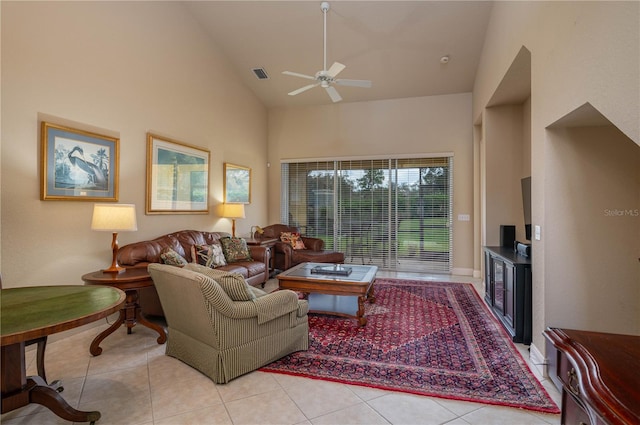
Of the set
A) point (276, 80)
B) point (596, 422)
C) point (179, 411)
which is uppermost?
point (276, 80)

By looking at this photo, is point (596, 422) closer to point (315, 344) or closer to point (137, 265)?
point (315, 344)

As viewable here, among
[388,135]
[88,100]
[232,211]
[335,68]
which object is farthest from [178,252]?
[388,135]

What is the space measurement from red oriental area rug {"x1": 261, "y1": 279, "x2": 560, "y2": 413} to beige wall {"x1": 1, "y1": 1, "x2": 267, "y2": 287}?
96.2 inches

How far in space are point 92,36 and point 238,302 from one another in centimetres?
334

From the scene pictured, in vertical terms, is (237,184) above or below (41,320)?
above

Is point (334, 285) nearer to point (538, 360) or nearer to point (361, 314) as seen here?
point (361, 314)

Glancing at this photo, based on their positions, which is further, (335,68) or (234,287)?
(335,68)

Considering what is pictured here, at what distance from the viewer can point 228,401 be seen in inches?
82.1

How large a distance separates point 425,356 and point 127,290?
9.26ft

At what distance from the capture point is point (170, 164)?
4.46 m

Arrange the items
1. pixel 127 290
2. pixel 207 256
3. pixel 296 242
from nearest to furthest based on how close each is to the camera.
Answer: pixel 127 290
pixel 207 256
pixel 296 242

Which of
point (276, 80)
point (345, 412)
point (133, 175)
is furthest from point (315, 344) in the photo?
point (276, 80)

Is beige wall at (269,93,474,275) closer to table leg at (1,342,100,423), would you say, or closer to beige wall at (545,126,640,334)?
beige wall at (545,126,640,334)

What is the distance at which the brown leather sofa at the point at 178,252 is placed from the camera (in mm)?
3492
